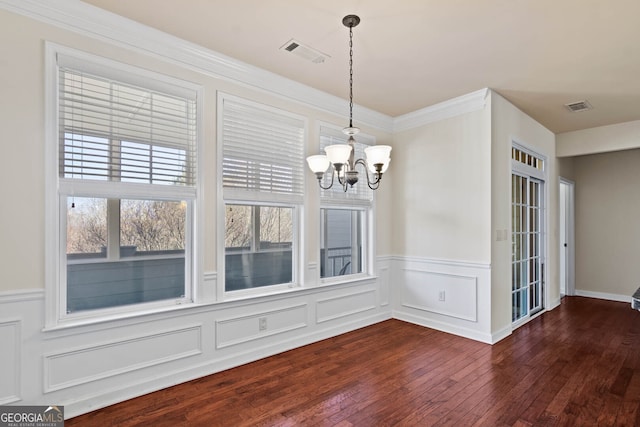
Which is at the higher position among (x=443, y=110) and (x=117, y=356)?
(x=443, y=110)

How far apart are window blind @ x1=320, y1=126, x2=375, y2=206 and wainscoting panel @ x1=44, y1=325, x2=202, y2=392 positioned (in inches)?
81.1

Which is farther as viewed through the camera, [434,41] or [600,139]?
[600,139]

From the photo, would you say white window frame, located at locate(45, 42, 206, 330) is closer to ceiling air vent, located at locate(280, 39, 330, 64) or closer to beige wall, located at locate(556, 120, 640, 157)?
ceiling air vent, located at locate(280, 39, 330, 64)

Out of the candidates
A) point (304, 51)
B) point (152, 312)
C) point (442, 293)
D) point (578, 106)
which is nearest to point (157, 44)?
point (304, 51)

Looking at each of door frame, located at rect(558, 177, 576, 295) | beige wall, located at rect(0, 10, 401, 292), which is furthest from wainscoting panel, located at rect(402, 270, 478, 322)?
beige wall, located at rect(0, 10, 401, 292)

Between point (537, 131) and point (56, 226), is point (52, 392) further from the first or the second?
point (537, 131)

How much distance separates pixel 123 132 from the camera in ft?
8.66

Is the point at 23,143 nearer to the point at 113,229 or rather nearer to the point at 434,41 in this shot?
the point at 113,229

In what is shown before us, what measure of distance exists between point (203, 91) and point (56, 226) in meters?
1.58

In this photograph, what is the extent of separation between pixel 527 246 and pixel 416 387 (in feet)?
10.1

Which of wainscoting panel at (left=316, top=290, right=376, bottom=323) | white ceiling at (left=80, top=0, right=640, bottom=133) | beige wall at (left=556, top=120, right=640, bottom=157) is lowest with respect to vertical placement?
wainscoting panel at (left=316, top=290, right=376, bottom=323)

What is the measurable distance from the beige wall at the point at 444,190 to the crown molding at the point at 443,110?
6cm

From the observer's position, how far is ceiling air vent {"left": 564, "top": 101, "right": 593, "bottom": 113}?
13.7 feet

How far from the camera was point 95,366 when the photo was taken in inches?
96.3
